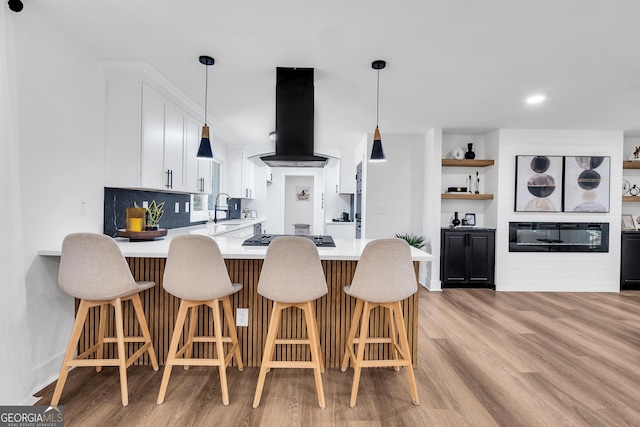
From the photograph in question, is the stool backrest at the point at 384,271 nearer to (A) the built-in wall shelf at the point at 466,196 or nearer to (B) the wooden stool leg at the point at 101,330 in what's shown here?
(B) the wooden stool leg at the point at 101,330

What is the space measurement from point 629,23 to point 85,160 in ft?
13.1

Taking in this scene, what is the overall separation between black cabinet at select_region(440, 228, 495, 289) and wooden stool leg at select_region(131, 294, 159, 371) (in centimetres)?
388

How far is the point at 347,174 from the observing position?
6652 mm

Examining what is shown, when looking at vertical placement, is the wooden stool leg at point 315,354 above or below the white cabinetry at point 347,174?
below

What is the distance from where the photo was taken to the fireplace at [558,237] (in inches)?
188

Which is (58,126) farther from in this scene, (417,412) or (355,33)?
(417,412)

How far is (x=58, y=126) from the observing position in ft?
7.46

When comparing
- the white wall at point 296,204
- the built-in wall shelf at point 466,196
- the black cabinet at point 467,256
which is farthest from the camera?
the white wall at point 296,204

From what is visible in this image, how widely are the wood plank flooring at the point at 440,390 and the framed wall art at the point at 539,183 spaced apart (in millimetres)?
2083

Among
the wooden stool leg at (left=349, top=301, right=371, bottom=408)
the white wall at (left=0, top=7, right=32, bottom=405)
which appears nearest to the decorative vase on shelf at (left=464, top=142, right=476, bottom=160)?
the wooden stool leg at (left=349, top=301, right=371, bottom=408)

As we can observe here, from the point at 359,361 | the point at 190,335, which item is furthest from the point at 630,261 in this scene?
the point at 190,335

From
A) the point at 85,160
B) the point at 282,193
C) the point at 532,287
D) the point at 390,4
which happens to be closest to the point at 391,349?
the point at 390,4

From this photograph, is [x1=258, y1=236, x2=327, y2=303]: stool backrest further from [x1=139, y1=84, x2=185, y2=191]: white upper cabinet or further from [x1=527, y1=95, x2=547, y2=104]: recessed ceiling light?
[x1=527, y1=95, x2=547, y2=104]: recessed ceiling light

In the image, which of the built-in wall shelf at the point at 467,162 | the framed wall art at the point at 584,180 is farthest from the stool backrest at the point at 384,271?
the framed wall art at the point at 584,180
